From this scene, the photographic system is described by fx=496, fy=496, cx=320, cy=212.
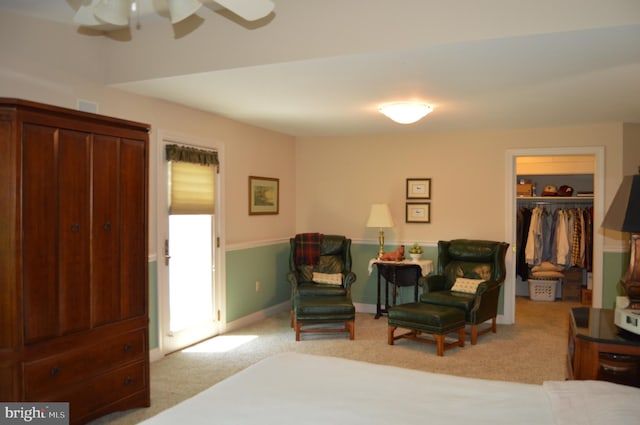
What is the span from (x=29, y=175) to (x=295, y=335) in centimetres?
331

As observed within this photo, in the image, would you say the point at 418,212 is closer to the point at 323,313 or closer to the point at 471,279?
the point at 471,279

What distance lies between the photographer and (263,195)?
621 cm

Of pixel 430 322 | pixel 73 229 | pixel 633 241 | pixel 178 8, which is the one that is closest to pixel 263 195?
pixel 430 322

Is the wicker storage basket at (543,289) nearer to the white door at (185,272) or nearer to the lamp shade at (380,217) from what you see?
the lamp shade at (380,217)

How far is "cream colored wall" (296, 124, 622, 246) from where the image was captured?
5.87 m

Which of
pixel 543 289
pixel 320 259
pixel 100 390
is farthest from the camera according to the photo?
pixel 543 289

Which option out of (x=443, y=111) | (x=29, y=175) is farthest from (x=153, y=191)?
(x=443, y=111)

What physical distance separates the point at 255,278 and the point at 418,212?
224 centimetres

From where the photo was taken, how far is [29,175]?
8.91 feet

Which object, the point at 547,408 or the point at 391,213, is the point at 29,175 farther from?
the point at 391,213

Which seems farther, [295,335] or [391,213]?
[391,213]

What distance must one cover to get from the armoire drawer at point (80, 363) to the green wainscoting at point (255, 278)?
2125 mm

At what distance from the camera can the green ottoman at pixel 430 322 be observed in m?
4.69

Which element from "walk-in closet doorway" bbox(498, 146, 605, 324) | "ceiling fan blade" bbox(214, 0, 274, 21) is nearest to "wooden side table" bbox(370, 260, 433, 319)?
"walk-in closet doorway" bbox(498, 146, 605, 324)
